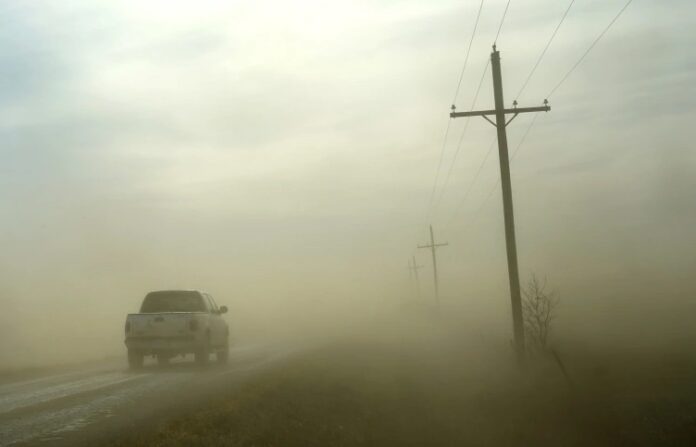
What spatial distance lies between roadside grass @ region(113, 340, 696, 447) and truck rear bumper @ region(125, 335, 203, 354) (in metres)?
3.38

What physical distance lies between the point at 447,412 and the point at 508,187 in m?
10.4

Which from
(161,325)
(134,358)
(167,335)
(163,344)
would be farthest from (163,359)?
(161,325)

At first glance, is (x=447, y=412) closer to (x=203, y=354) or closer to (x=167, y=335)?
(x=203, y=354)

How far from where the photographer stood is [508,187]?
26953 mm

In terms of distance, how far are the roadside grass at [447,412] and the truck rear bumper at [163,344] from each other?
3.38 m

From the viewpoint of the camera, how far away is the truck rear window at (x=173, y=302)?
28.7m

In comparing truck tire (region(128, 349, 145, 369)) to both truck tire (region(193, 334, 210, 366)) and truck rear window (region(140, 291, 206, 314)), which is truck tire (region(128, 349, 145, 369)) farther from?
truck rear window (region(140, 291, 206, 314))

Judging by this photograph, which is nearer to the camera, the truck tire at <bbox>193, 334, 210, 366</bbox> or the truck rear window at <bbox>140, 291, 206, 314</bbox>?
the truck tire at <bbox>193, 334, 210, 366</bbox>

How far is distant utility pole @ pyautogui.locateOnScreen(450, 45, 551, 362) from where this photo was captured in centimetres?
2642

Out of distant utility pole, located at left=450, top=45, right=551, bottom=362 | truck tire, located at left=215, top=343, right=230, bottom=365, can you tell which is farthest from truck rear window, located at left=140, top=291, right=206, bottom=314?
distant utility pole, located at left=450, top=45, right=551, bottom=362

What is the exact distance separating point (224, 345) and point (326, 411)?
13.5 meters

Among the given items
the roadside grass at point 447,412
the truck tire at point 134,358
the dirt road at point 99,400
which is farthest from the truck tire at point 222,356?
the roadside grass at point 447,412

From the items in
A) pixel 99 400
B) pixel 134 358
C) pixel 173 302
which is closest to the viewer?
pixel 99 400

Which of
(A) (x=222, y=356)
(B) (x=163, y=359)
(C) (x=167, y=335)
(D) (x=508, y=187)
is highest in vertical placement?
(D) (x=508, y=187)
